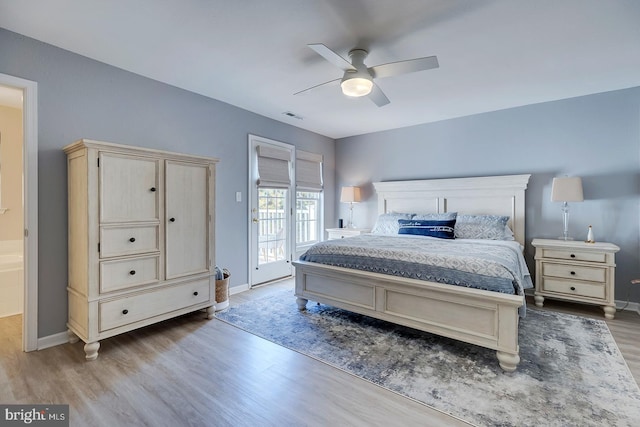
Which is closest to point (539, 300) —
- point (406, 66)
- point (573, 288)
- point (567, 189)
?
point (573, 288)

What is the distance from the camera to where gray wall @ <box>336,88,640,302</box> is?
Answer: 3.29 m

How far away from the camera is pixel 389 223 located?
171 inches

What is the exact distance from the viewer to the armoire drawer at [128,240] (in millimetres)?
2334

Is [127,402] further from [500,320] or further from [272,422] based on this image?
[500,320]

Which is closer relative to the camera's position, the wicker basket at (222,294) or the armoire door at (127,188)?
the armoire door at (127,188)

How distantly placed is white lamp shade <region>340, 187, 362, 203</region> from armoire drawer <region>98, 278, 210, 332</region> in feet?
9.24

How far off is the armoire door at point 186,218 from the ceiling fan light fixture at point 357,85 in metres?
1.60

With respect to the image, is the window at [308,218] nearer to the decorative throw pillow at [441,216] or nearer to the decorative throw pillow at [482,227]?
the decorative throw pillow at [441,216]

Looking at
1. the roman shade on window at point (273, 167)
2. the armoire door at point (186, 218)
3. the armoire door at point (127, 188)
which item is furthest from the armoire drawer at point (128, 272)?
the roman shade on window at point (273, 167)

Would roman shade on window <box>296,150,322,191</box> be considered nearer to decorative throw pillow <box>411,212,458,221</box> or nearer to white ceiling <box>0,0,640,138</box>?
white ceiling <box>0,0,640,138</box>

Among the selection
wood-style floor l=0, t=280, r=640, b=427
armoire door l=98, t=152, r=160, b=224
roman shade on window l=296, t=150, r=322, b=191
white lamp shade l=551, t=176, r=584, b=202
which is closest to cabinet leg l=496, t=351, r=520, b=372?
wood-style floor l=0, t=280, r=640, b=427

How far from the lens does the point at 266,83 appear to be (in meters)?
3.13

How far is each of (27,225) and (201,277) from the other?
1.40 meters

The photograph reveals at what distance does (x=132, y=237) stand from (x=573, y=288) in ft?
14.6
